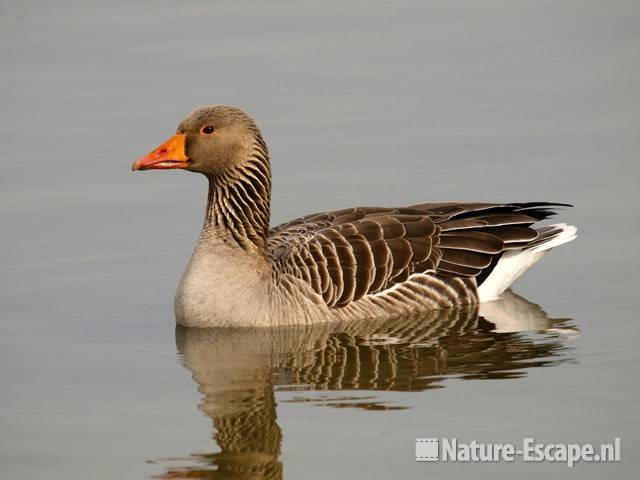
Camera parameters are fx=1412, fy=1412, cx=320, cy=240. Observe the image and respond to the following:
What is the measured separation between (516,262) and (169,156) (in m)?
4.16

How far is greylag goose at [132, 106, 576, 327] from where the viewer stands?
1520 centimetres

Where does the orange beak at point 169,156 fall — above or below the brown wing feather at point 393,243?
above

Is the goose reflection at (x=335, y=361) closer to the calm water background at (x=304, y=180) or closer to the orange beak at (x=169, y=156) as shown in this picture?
the calm water background at (x=304, y=180)

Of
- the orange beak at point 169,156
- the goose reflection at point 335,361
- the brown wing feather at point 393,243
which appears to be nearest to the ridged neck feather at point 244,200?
the brown wing feather at point 393,243

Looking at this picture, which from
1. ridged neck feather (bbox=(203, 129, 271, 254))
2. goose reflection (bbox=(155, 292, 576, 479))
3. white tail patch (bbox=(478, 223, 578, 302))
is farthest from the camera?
white tail patch (bbox=(478, 223, 578, 302))

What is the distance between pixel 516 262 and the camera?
638 inches

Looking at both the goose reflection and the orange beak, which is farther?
the orange beak

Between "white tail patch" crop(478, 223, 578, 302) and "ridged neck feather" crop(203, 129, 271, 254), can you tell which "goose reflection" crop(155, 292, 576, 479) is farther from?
"ridged neck feather" crop(203, 129, 271, 254)

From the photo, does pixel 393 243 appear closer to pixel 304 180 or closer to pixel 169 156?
pixel 169 156

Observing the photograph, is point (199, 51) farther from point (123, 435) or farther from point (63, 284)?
point (123, 435)

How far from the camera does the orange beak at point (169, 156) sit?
15.2 meters

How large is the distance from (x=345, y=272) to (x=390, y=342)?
3.71 feet

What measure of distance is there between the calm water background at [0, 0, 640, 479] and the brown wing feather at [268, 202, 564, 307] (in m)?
0.83

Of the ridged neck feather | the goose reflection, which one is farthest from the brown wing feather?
the goose reflection
